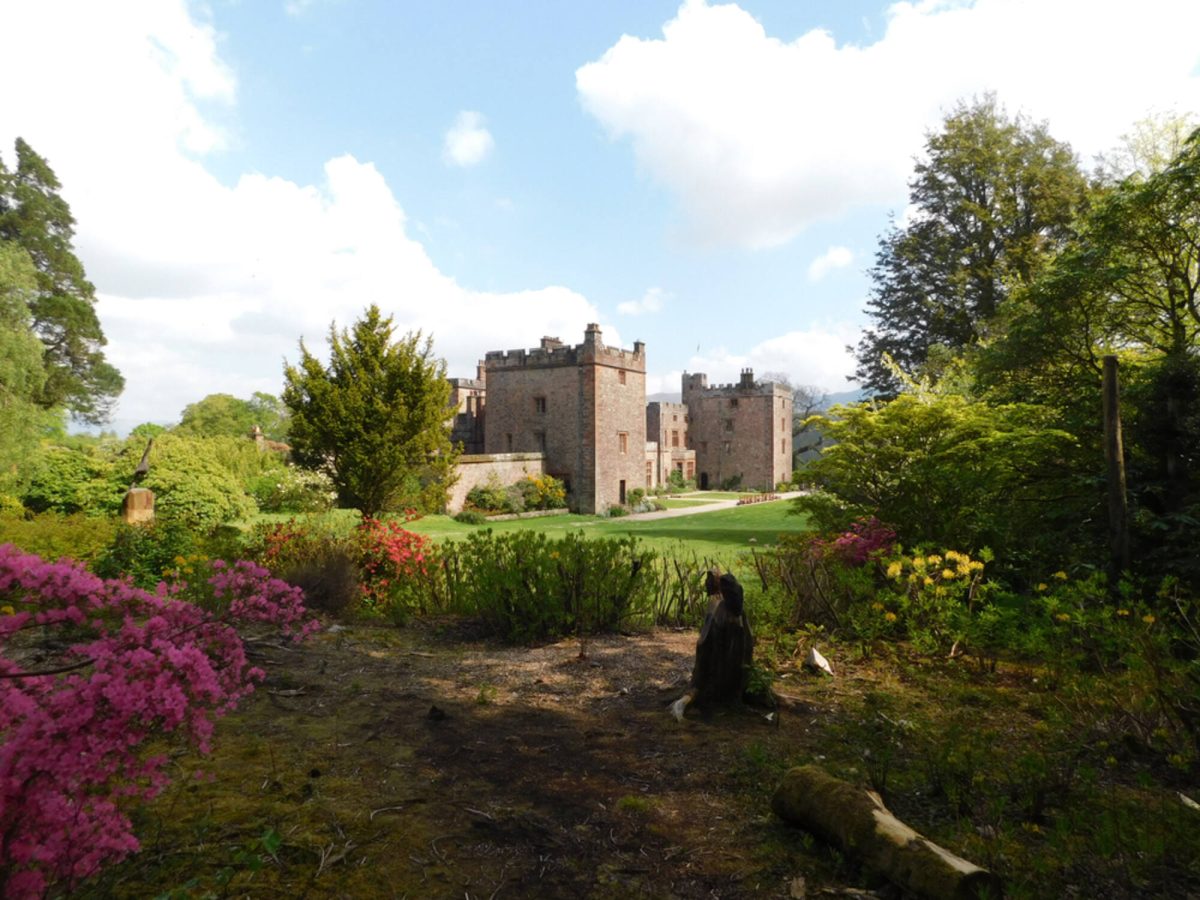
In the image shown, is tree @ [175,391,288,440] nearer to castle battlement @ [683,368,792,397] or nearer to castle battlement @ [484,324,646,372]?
castle battlement @ [484,324,646,372]

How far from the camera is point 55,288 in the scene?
34.8m

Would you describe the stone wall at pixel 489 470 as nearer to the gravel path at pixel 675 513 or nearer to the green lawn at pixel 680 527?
the green lawn at pixel 680 527

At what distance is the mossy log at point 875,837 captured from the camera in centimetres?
273

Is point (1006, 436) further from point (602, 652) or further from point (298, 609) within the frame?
point (298, 609)

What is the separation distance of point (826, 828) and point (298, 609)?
2.73 m

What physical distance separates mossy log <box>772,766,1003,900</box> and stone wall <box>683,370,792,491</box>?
162ft

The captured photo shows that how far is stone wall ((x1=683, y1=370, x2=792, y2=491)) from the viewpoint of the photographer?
5188cm

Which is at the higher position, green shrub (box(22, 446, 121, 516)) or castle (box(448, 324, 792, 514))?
castle (box(448, 324, 792, 514))

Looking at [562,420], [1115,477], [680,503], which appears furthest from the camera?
[680,503]

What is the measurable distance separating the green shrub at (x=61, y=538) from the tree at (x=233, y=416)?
38587 millimetres

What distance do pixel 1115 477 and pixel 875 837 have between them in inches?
194

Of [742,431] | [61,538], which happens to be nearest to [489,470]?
[61,538]

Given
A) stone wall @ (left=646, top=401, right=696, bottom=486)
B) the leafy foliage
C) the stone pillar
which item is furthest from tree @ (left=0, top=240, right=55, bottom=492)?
stone wall @ (left=646, top=401, right=696, bottom=486)

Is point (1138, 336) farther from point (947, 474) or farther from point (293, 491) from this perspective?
point (293, 491)
